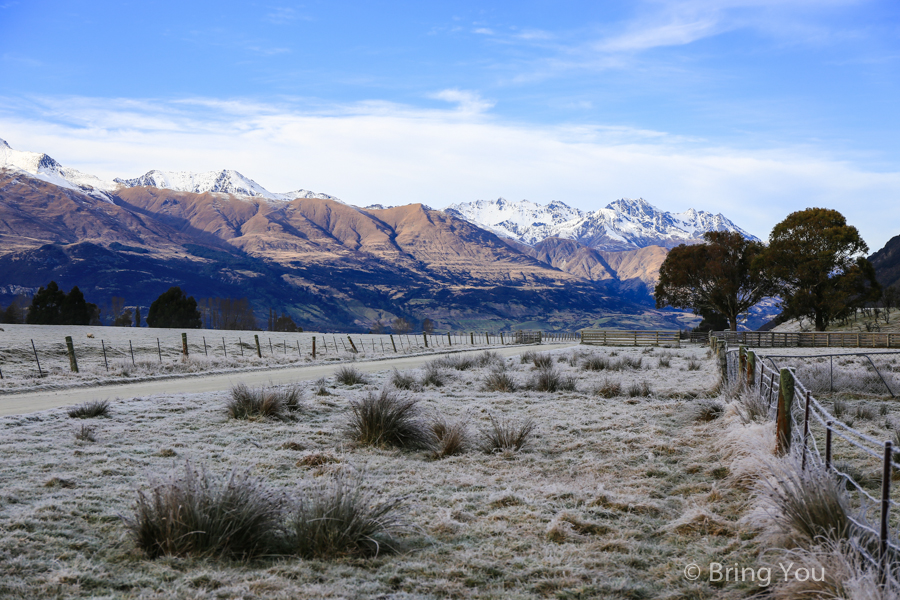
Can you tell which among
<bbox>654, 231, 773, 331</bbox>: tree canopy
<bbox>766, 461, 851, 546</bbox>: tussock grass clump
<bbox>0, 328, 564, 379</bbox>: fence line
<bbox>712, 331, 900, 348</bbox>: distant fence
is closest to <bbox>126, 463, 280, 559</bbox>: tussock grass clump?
<bbox>766, 461, 851, 546</bbox>: tussock grass clump

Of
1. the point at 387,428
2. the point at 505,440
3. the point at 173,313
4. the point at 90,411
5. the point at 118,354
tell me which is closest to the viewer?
the point at 505,440

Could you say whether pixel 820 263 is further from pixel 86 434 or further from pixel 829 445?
pixel 86 434

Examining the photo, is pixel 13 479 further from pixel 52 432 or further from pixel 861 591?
pixel 861 591

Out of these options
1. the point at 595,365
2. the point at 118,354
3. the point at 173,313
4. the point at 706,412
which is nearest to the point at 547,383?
the point at 706,412

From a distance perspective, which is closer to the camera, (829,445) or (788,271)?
(829,445)

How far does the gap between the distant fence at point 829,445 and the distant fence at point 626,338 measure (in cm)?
4459

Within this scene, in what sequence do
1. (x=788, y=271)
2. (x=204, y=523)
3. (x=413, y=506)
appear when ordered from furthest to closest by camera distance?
(x=788, y=271), (x=413, y=506), (x=204, y=523)

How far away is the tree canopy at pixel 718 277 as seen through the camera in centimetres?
5738

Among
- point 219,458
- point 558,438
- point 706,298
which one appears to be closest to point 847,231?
point 706,298

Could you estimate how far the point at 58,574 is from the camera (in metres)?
4.68

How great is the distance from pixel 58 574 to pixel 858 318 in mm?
71155

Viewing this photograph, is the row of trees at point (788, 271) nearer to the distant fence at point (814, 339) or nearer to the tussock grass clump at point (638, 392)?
the distant fence at point (814, 339)

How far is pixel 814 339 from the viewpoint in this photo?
4894cm

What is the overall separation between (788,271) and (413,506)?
52866 mm
